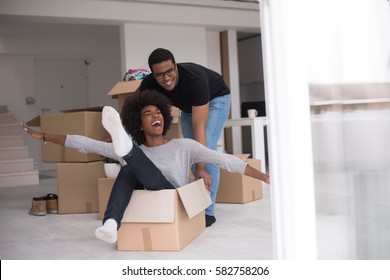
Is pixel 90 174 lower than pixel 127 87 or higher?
lower

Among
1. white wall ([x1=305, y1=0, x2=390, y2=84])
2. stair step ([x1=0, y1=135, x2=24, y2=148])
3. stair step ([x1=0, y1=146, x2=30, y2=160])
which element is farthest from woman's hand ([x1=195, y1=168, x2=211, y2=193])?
stair step ([x1=0, y1=135, x2=24, y2=148])

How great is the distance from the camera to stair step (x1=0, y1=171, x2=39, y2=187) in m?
5.70

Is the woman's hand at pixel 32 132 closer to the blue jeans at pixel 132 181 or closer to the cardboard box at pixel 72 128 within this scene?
the blue jeans at pixel 132 181

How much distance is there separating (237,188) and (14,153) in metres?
3.95

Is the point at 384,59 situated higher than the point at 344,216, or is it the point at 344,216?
the point at 384,59

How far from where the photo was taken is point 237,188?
3369mm

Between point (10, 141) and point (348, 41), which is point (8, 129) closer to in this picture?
point (10, 141)

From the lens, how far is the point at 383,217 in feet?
4.28

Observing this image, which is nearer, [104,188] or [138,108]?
[138,108]

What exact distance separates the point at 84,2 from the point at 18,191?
253 centimetres

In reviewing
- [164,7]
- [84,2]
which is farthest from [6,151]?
[164,7]

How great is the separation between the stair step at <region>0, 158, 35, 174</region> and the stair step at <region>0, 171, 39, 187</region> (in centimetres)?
12

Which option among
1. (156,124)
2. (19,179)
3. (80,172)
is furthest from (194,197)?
(19,179)
